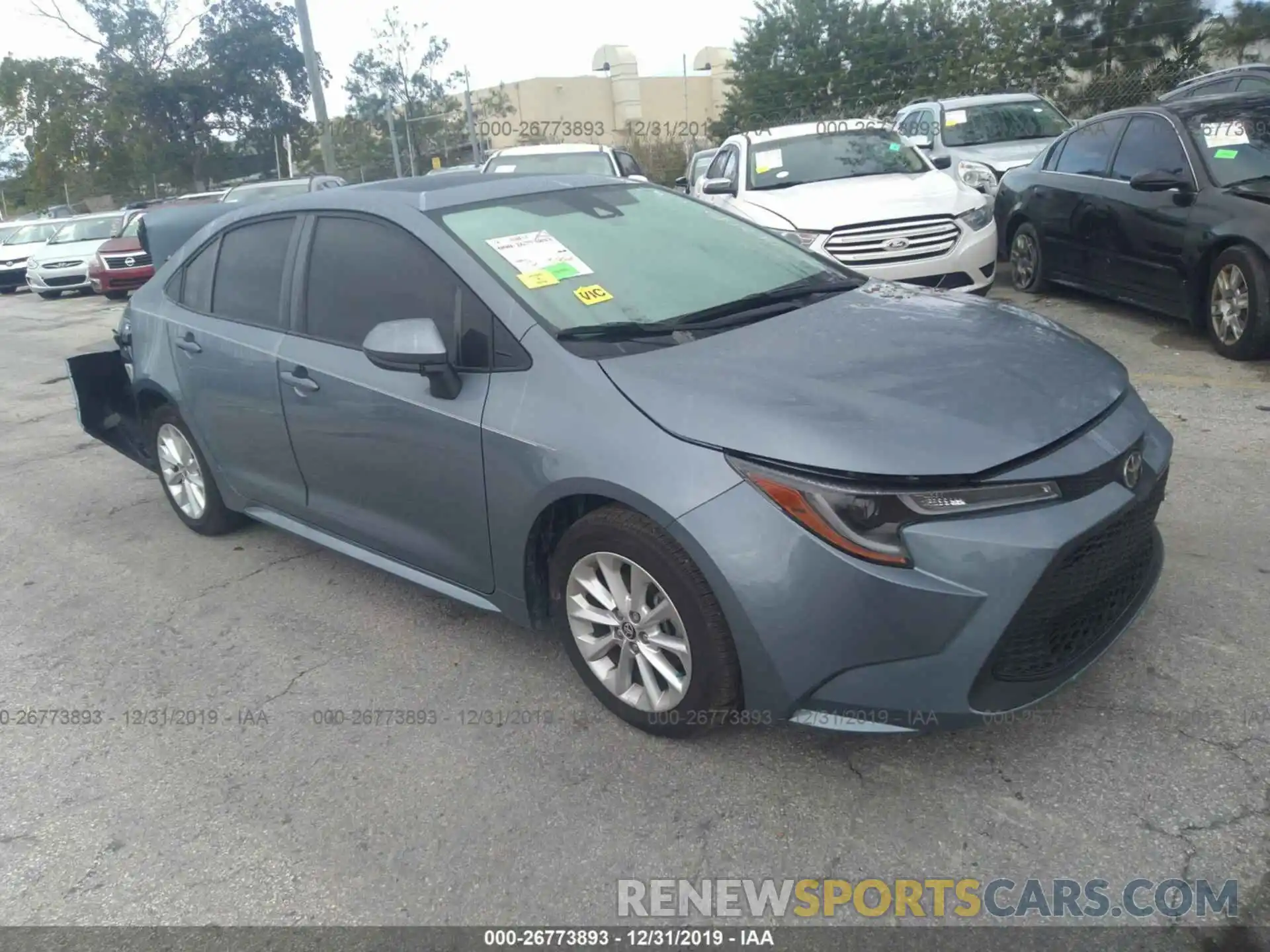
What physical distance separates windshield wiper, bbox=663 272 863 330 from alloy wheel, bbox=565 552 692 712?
87cm

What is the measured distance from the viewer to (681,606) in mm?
2854

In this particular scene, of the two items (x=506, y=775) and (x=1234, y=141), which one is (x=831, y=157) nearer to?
(x=1234, y=141)

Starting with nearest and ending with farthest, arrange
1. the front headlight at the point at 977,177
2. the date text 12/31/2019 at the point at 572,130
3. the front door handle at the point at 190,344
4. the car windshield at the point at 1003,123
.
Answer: the front door handle at the point at 190,344
the front headlight at the point at 977,177
the car windshield at the point at 1003,123
the date text 12/31/2019 at the point at 572,130

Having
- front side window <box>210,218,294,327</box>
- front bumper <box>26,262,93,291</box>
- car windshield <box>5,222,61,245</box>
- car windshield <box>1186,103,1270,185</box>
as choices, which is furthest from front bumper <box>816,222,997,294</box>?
car windshield <box>5,222,61,245</box>

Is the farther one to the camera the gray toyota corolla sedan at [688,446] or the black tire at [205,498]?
the black tire at [205,498]

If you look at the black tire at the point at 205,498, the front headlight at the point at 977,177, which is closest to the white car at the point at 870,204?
the front headlight at the point at 977,177

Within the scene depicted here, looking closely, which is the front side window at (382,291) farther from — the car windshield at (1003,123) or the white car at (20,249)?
the white car at (20,249)

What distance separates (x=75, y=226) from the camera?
21.1 meters

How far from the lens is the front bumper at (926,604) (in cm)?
255

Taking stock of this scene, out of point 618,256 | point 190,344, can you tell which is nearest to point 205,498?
point 190,344

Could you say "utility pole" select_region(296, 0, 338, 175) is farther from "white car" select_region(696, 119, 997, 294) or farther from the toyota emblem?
the toyota emblem

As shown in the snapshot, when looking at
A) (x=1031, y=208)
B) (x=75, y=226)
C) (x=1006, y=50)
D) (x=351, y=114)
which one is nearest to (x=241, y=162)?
(x=351, y=114)

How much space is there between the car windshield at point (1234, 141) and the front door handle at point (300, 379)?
19.0ft

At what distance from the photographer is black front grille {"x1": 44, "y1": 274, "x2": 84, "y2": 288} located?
66.2 feet
